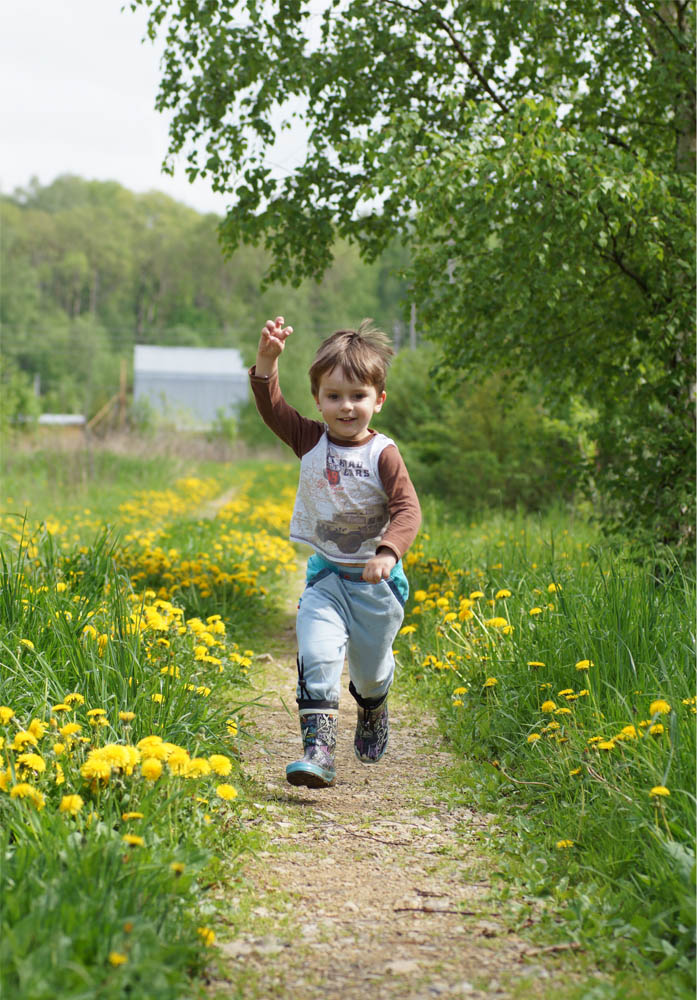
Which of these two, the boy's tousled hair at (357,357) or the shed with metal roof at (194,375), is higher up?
the boy's tousled hair at (357,357)

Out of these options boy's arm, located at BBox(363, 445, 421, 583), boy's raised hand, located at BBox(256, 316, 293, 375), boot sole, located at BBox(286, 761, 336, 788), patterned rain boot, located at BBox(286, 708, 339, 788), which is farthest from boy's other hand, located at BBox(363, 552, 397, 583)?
boy's raised hand, located at BBox(256, 316, 293, 375)

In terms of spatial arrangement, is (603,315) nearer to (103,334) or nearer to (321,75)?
(321,75)

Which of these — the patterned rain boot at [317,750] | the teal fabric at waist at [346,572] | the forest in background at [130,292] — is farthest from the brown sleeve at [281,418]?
the forest in background at [130,292]

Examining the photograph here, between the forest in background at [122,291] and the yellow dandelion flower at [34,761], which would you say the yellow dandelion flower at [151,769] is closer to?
the yellow dandelion flower at [34,761]

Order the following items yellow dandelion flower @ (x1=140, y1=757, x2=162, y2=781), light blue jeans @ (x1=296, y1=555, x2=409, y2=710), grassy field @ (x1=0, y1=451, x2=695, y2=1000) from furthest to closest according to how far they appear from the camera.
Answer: light blue jeans @ (x1=296, y1=555, x2=409, y2=710) → yellow dandelion flower @ (x1=140, y1=757, x2=162, y2=781) → grassy field @ (x1=0, y1=451, x2=695, y2=1000)

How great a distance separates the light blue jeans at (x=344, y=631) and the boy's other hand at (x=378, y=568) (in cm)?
39

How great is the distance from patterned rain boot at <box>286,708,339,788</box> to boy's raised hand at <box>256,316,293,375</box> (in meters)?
1.38

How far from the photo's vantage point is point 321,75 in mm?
6941

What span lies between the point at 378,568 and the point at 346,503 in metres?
0.53

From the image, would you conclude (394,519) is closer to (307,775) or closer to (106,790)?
(307,775)

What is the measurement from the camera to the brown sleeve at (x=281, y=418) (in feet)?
12.6

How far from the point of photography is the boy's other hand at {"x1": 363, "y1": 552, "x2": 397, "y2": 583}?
3.25 meters

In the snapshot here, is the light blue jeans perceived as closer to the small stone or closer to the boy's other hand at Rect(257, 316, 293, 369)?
the boy's other hand at Rect(257, 316, 293, 369)

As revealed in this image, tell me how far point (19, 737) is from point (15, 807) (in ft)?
0.73
